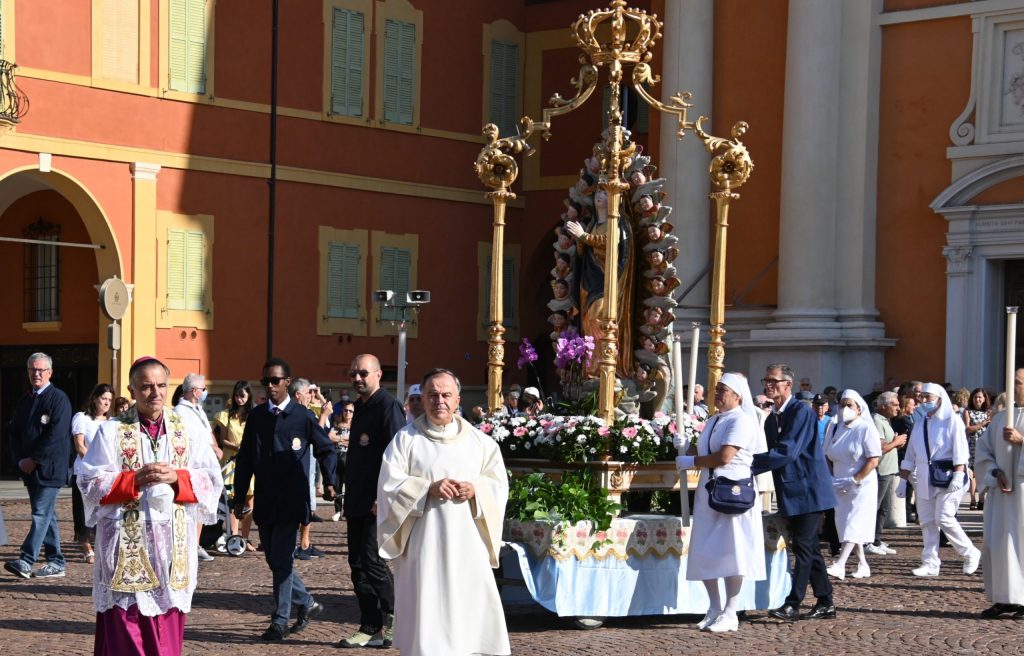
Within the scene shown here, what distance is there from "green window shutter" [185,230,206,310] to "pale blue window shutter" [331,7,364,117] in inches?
131

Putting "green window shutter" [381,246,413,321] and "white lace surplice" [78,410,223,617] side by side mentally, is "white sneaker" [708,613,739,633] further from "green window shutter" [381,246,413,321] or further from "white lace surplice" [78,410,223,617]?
"green window shutter" [381,246,413,321]

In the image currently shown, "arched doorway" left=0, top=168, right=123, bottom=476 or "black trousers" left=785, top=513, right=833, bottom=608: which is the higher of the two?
"arched doorway" left=0, top=168, right=123, bottom=476

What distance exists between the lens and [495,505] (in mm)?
8867

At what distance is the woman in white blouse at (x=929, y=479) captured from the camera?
15.4 m

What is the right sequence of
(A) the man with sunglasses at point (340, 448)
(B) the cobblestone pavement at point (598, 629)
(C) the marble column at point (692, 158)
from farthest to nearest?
(C) the marble column at point (692, 158), (A) the man with sunglasses at point (340, 448), (B) the cobblestone pavement at point (598, 629)

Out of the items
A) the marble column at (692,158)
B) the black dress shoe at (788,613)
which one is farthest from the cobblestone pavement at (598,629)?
the marble column at (692,158)

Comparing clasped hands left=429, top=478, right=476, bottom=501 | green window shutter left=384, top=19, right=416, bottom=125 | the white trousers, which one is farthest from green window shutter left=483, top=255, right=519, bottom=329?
clasped hands left=429, top=478, right=476, bottom=501

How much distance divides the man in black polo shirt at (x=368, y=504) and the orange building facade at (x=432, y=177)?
612 inches

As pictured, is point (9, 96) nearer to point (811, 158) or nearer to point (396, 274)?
point (396, 274)

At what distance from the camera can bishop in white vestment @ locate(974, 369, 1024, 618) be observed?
12383 millimetres

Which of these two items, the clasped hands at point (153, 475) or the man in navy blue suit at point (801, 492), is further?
the man in navy blue suit at point (801, 492)

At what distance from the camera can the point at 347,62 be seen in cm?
3003

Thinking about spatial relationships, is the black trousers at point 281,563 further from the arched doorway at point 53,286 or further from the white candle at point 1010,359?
the arched doorway at point 53,286

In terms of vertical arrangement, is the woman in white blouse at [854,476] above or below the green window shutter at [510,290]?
below
